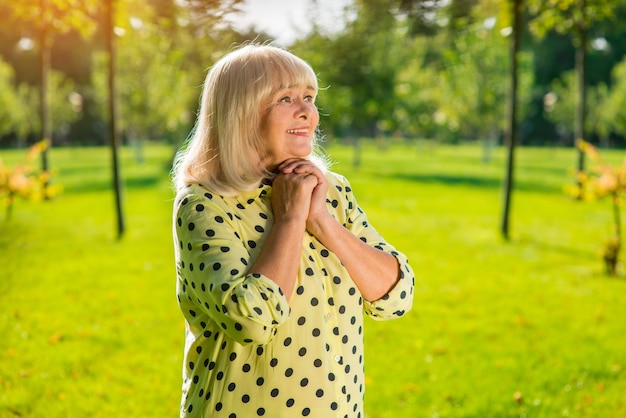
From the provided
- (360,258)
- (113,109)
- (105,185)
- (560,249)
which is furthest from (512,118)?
(105,185)

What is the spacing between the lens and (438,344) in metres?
5.38

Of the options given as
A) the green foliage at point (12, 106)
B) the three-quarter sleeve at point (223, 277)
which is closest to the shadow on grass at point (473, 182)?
the three-quarter sleeve at point (223, 277)

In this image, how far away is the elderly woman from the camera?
1534mm

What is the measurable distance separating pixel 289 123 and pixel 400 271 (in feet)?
1.69

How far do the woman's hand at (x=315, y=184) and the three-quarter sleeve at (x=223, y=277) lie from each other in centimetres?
18

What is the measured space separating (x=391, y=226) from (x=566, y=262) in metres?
3.64

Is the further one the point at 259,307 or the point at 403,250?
the point at 403,250

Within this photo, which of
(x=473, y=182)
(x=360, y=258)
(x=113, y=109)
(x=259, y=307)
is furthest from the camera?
(x=473, y=182)

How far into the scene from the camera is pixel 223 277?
147 cm

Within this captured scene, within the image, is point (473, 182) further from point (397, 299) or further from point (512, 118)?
point (397, 299)

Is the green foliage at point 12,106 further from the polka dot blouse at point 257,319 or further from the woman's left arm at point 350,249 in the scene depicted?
the woman's left arm at point 350,249

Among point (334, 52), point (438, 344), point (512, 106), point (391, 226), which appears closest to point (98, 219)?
point (391, 226)

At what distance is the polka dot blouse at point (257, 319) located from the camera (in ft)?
4.85

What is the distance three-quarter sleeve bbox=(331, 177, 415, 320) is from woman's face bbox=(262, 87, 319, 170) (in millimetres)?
245
